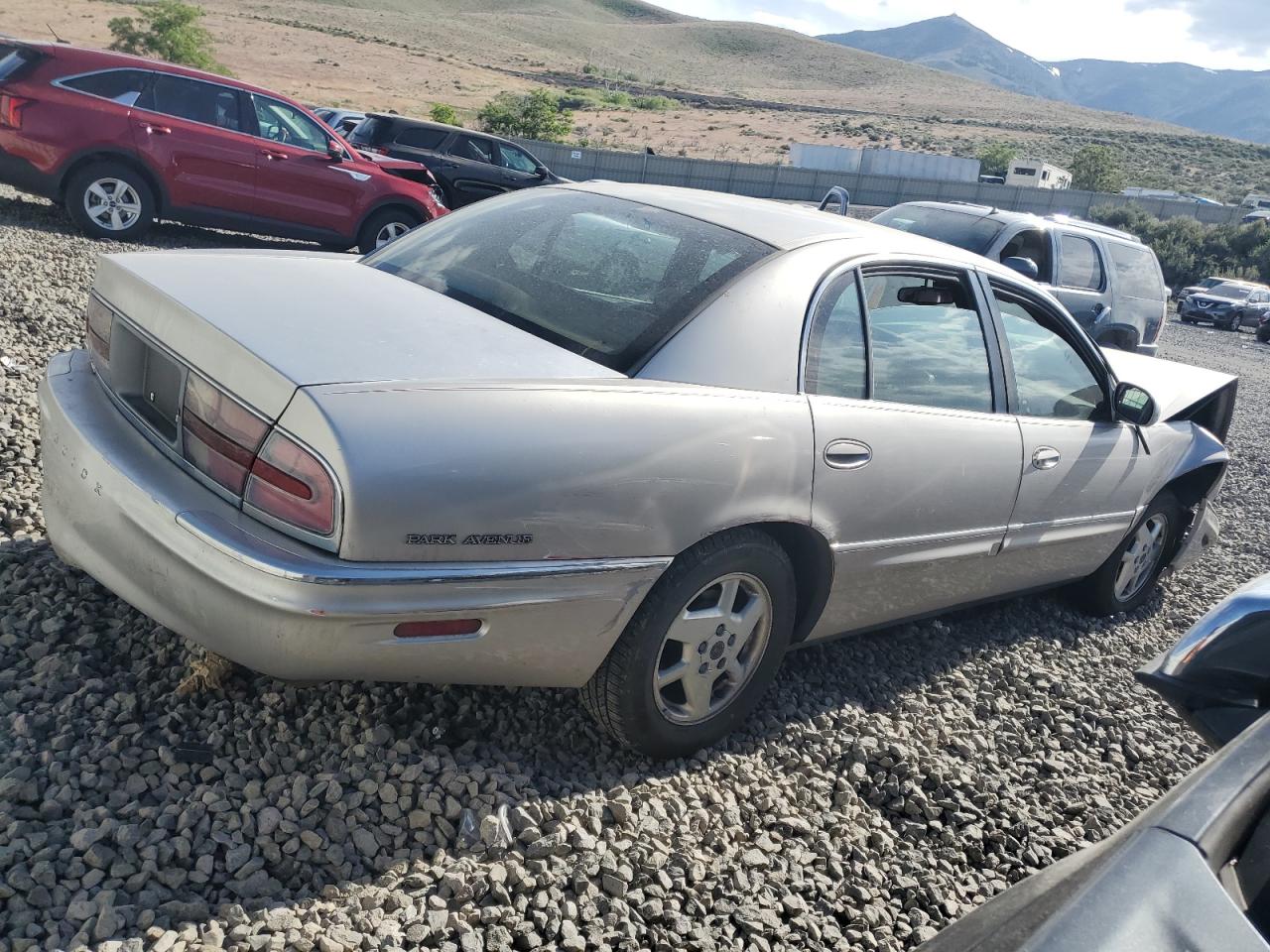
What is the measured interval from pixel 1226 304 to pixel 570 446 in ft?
97.3

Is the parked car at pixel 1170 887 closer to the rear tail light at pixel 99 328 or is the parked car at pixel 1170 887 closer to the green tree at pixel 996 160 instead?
the rear tail light at pixel 99 328

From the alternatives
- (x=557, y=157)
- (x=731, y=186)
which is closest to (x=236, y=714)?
(x=557, y=157)

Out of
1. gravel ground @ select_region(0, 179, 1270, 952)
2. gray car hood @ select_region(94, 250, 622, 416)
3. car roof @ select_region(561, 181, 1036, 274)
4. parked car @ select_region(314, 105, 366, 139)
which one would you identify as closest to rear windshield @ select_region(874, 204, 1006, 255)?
car roof @ select_region(561, 181, 1036, 274)

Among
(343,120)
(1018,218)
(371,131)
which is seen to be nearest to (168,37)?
(343,120)

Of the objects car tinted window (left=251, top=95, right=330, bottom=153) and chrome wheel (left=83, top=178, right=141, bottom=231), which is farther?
car tinted window (left=251, top=95, right=330, bottom=153)

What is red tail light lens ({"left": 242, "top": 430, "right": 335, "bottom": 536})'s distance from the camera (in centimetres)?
218

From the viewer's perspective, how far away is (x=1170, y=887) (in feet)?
4.18

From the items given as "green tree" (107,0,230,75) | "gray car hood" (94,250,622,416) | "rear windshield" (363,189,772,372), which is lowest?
"gray car hood" (94,250,622,416)

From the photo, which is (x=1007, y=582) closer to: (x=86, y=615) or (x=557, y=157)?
(x=86, y=615)

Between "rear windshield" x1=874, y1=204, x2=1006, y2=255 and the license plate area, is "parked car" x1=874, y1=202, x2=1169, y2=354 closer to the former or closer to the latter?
"rear windshield" x1=874, y1=204, x2=1006, y2=255

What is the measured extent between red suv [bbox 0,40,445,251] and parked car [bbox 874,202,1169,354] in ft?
16.9

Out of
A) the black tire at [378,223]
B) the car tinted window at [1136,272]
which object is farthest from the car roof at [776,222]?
the black tire at [378,223]

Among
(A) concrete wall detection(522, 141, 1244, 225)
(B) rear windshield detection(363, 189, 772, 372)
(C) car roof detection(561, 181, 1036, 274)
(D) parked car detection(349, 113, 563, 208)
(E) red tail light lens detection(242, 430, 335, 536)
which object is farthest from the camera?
(A) concrete wall detection(522, 141, 1244, 225)

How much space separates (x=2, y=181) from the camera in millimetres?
8656
